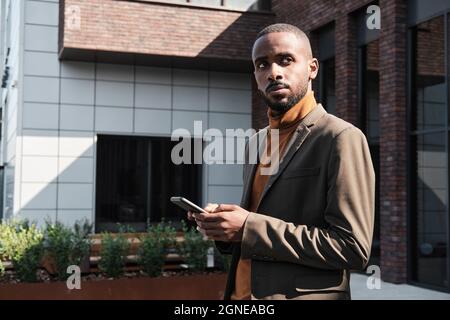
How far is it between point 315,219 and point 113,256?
615 cm

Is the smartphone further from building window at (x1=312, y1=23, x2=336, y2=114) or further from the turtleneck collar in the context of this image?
building window at (x1=312, y1=23, x2=336, y2=114)

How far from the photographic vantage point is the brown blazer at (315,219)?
5.52 ft

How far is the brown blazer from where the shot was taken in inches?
66.2

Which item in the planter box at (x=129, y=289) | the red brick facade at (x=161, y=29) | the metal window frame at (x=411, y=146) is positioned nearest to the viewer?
the planter box at (x=129, y=289)

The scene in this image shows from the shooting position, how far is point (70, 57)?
46.6 feet

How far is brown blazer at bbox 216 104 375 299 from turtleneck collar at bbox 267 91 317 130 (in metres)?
0.09

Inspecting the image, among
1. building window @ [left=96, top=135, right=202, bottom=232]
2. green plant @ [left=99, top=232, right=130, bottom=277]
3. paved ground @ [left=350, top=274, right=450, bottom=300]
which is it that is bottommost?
paved ground @ [left=350, top=274, right=450, bottom=300]

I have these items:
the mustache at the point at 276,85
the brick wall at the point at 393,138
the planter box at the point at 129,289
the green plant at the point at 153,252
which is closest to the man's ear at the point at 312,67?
the mustache at the point at 276,85

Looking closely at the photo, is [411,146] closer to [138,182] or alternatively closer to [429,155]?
[429,155]

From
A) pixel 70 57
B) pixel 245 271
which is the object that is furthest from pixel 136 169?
pixel 245 271

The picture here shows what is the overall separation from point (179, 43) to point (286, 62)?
12483 mm

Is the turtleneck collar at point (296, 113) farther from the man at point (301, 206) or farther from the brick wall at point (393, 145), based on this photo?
the brick wall at point (393, 145)

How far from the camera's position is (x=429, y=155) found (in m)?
10.1

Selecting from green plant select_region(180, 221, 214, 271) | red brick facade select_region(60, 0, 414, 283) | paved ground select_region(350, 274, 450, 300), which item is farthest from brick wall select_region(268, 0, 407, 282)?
green plant select_region(180, 221, 214, 271)
